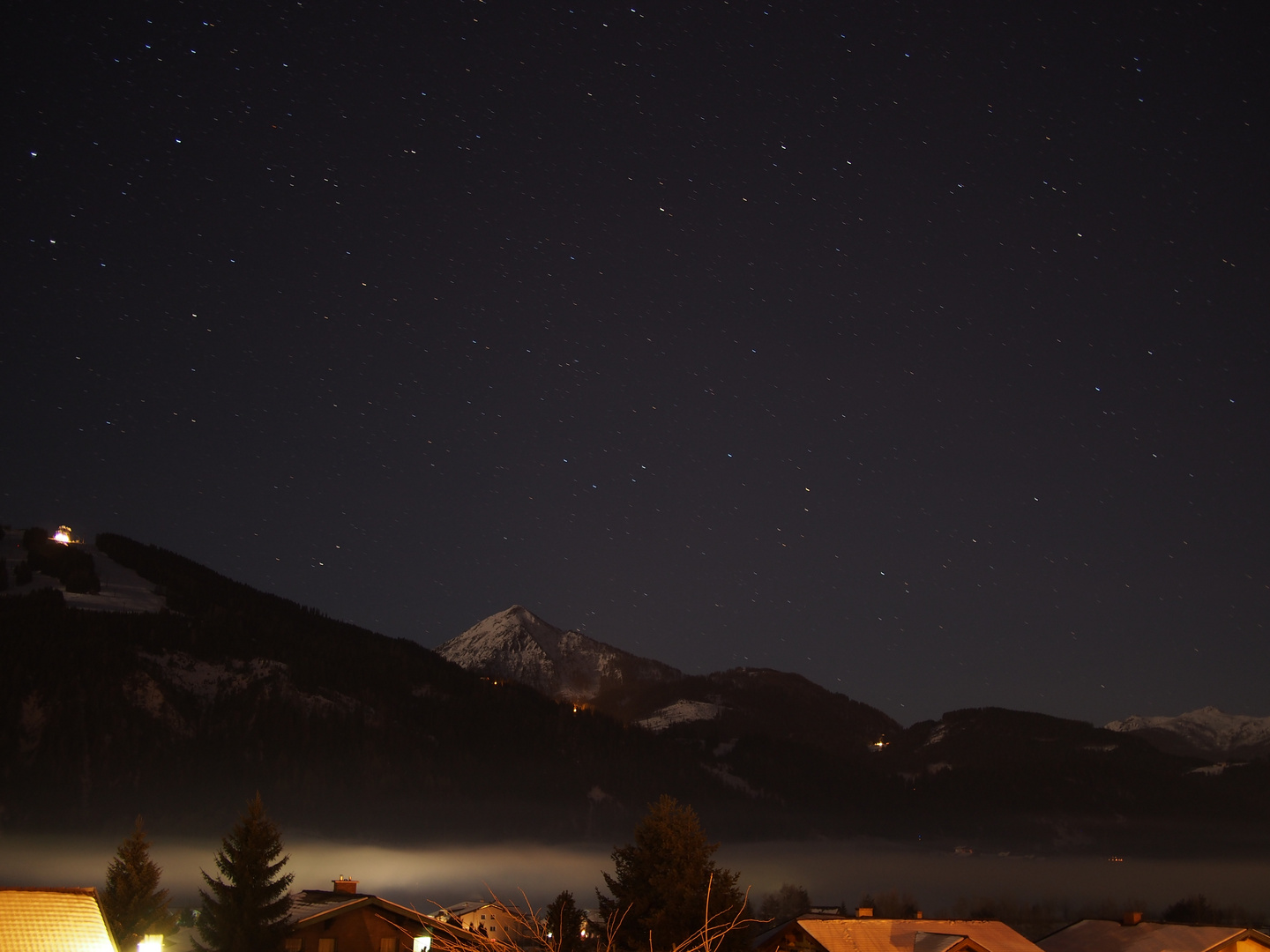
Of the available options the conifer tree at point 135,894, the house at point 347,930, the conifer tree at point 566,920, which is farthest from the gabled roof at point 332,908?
the conifer tree at point 135,894

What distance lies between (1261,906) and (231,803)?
175 metres

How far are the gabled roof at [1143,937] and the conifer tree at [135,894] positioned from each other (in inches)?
1467

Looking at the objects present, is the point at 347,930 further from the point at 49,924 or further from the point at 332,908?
the point at 49,924

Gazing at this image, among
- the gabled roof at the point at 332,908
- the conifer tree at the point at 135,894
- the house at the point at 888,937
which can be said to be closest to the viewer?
the house at the point at 888,937

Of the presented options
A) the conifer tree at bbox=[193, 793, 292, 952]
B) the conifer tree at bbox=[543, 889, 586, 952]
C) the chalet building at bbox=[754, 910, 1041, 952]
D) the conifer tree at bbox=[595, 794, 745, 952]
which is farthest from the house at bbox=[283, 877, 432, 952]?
the chalet building at bbox=[754, 910, 1041, 952]

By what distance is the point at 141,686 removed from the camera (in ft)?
606

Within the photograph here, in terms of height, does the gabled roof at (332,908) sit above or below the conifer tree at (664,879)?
below

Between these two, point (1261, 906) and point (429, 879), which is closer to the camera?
point (1261, 906)

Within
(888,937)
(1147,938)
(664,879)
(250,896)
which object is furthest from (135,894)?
(1147,938)

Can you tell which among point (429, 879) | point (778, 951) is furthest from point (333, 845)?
point (778, 951)

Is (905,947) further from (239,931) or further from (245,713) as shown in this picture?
(245,713)

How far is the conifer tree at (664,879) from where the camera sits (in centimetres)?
2966

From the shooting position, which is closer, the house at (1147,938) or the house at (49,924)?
the house at (49,924)

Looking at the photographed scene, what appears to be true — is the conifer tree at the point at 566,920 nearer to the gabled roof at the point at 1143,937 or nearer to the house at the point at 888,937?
the house at the point at 888,937
